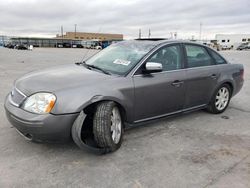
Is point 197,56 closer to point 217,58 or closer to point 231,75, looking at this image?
point 217,58

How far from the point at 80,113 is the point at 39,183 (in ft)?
2.72

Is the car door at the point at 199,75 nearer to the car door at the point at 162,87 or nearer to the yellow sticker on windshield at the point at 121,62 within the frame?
the car door at the point at 162,87

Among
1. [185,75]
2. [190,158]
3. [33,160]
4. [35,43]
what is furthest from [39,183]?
[35,43]

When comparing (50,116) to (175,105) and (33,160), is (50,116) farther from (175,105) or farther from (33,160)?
(175,105)

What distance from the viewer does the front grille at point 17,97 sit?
2695 mm

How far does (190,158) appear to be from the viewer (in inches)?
110

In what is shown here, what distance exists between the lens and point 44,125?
2.48 metres

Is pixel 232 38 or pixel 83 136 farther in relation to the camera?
pixel 232 38

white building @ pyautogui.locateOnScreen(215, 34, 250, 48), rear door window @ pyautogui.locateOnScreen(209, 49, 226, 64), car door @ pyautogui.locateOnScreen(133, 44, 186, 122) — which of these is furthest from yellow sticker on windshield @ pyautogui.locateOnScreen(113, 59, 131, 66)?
white building @ pyautogui.locateOnScreen(215, 34, 250, 48)

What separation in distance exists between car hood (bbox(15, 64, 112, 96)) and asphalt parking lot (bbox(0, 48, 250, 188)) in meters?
0.81

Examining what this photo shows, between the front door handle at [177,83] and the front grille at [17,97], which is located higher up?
the front door handle at [177,83]

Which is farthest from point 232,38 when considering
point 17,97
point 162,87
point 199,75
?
point 17,97

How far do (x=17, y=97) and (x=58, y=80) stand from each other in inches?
21.2

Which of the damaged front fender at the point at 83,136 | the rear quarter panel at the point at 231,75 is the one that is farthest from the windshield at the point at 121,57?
the rear quarter panel at the point at 231,75
